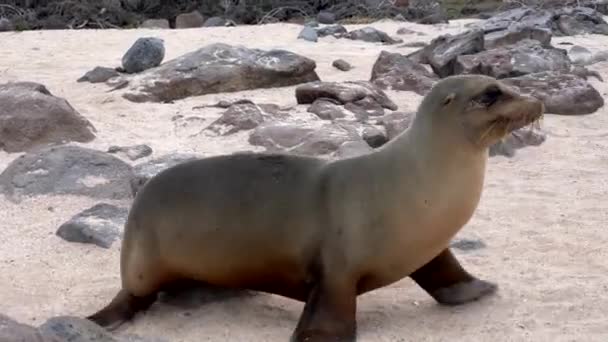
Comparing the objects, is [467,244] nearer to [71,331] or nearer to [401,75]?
[71,331]

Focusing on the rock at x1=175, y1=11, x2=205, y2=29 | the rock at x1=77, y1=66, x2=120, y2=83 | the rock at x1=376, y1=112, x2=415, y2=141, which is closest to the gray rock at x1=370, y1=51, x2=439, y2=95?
the rock at x1=376, y1=112, x2=415, y2=141

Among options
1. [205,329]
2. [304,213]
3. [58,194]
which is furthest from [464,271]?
[58,194]

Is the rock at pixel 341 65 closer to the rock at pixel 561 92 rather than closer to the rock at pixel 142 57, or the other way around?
the rock at pixel 142 57

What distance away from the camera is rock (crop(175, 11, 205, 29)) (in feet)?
56.9

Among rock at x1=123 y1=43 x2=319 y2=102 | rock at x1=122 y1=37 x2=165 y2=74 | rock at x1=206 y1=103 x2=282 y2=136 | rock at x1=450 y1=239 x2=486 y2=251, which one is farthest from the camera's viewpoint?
rock at x1=122 y1=37 x2=165 y2=74

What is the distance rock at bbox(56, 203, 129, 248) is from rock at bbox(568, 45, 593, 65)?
5625 millimetres

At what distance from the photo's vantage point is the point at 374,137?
Result: 22.4ft

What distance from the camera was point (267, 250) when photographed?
4.16 metres

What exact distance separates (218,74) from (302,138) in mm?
1931

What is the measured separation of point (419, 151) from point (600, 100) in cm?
441

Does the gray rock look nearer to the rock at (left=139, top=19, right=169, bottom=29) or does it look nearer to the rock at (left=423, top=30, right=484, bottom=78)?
the rock at (left=423, top=30, right=484, bottom=78)

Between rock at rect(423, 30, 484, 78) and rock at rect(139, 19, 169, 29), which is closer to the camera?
rock at rect(423, 30, 484, 78)

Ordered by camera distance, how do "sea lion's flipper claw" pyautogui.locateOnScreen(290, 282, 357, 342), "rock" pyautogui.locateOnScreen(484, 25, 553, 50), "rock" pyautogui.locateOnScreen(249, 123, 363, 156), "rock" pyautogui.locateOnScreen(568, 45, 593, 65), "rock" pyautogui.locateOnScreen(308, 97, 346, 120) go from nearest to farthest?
1. "sea lion's flipper claw" pyautogui.locateOnScreen(290, 282, 357, 342)
2. "rock" pyautogui.locateOnScreen(249, 123, 363, 156)
3. "rock" pyautogui.locateOnScreen(308, 97, 346, 120)
4. "rock" pyautogui.locateOnScreen(568, 45, 593, 65)
5. "rock" pyautogui.locateOnScreen(484, 25, 553, 50)

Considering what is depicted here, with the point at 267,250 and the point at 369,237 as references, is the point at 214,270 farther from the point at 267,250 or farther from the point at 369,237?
the point at 369,237
